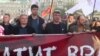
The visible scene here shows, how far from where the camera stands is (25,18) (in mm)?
9477

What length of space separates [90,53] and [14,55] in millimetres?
1655

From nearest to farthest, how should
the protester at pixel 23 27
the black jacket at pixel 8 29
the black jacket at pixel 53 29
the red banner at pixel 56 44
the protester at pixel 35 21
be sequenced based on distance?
the red banner at pixel 56 44 → the protester at pixel 23 27 → the black jacket at pixel 8 29 → the black jacket at pixel 53 29 → the protester at pixel 35 21

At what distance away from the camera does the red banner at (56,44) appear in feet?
29.4

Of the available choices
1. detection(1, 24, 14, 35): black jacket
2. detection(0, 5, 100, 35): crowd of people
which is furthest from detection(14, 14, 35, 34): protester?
detection(1, 24, 14, 35): black jacket

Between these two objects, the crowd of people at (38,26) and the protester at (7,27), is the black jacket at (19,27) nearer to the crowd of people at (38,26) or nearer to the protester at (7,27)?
the crowd of people at (38,26)

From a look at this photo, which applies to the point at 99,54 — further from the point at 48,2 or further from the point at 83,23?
the point at 48,2

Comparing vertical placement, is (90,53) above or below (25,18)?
below

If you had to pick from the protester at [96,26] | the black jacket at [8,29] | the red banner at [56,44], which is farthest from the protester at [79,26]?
the black jacket at [8,29]

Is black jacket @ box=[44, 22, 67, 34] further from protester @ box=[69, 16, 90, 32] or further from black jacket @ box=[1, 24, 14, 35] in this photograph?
black jacket @ box=[1, 24, 14, 35]

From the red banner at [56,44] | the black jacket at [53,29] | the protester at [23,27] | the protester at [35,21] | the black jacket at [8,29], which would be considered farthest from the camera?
the protester at [35,21]

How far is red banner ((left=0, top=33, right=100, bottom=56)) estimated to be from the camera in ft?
29.4

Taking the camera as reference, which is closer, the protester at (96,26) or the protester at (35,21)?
the protester at (96,26)

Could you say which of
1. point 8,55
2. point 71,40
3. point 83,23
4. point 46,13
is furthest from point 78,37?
point 46,13

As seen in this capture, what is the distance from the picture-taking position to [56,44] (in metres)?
9.10
